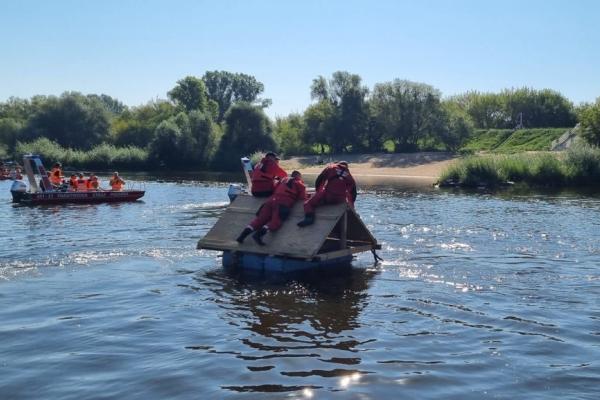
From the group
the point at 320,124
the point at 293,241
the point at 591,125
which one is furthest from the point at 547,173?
the point at 320,124

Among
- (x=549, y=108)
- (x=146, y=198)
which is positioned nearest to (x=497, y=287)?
(x=146, y=198)

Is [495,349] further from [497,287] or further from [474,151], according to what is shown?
[474,151]

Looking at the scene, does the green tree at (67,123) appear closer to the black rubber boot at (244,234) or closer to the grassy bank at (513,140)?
the grassy bank at (513,140)

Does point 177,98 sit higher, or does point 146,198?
point 177,98

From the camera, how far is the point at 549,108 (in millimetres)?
96500

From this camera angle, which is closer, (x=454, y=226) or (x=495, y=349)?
(x=495, y=349)

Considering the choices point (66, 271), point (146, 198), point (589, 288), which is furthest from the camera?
point (146, 198)

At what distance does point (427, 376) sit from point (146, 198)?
109 feet

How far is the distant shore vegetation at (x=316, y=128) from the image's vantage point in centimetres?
8262

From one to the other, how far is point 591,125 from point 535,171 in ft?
41.1

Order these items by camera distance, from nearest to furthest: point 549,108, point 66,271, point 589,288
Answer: point 589,288
point 66,271
point 549,108

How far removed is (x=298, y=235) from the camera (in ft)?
52.7

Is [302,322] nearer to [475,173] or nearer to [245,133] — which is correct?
[475,173]

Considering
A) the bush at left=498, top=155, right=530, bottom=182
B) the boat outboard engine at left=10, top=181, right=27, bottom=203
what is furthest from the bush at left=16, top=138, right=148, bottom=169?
the bush at left=498, top=155, right=530, bottom=182
